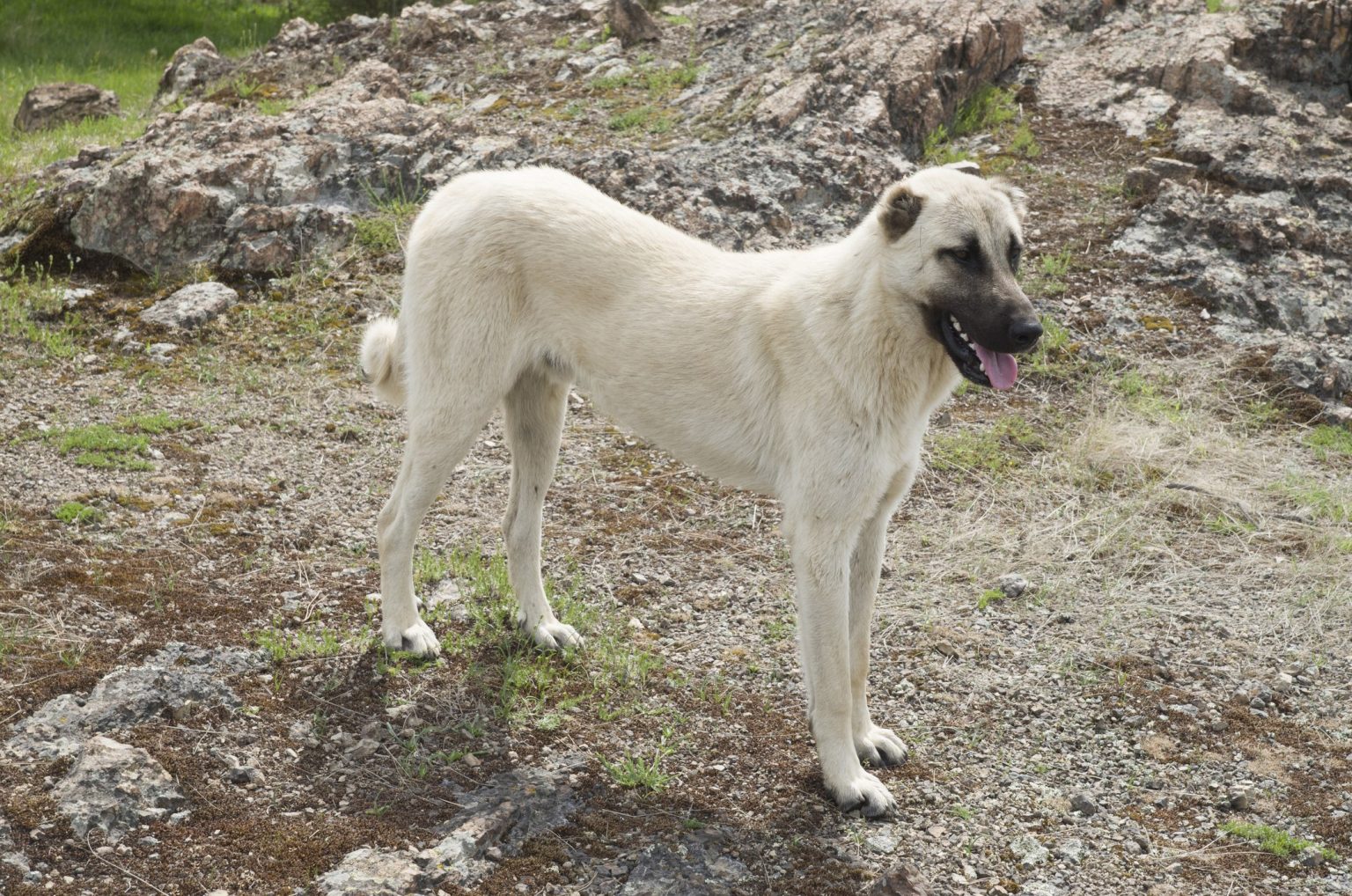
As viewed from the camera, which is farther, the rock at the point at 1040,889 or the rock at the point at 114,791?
the rock at the point at 1040,889

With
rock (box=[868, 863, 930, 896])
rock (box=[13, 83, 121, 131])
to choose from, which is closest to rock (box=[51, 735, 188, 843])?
rock (box=[868, 863, 930, 896])

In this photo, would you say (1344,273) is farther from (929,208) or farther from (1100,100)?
(929,208)

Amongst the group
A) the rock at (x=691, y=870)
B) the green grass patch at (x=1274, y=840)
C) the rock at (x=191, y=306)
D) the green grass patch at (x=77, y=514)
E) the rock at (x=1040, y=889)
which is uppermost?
the rock at (x=191, y=306)

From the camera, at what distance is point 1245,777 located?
4.44 metres

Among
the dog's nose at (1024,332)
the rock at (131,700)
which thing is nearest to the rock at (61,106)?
the rock at (131,700)

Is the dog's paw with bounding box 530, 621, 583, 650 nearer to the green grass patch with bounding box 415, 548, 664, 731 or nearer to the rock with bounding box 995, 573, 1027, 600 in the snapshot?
the green grass patch with bounding box 415, 548, 664, 731

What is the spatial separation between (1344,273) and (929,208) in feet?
18.1

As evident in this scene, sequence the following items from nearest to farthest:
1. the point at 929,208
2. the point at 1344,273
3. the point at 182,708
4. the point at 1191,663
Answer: the point at 929,208, the point at 182,708, the point at 1191,663, the point at 1344,273

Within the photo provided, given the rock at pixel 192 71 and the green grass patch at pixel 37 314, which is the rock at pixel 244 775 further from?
the rock at pixel 192 71

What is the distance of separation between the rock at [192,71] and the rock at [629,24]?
413 cm

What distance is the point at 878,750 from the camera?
4570mm

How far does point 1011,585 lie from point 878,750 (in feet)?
4.89

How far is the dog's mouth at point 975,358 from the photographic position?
3.99m

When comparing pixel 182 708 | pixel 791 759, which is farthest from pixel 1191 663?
pixel 182 708
